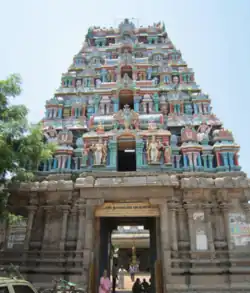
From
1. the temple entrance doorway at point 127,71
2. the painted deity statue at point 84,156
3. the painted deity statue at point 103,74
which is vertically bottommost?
the painted deity statue at point 84,156

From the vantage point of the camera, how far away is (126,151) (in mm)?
18656

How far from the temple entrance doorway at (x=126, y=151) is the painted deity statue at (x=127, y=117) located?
87 cm

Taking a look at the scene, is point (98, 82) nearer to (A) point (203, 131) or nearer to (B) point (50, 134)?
(B) point (50, 134)

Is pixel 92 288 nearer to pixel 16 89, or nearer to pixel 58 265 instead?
pixel 58 265

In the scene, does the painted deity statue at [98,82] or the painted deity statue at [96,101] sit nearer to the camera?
the painted deity statue at [96,101]

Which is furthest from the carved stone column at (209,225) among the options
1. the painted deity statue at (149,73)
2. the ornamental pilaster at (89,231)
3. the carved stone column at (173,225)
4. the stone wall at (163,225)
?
the painted deity statue at (149,73)

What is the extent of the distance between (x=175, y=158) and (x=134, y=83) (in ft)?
22.7

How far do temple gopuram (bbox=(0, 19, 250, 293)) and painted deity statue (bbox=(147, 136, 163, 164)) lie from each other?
0.20 ft

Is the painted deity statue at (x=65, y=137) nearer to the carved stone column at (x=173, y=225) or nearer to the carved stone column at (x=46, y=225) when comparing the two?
the carved stone column at (x=46, y=225)

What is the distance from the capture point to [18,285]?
5.54 meters

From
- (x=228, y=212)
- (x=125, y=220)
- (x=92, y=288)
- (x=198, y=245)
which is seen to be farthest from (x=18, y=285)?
(x=125, y=220)

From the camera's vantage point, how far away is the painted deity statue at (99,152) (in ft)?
50.8

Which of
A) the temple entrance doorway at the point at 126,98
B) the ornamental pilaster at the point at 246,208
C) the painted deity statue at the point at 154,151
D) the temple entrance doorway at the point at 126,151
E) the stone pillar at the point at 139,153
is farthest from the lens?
the temple entrance doorway at the point at 126,98

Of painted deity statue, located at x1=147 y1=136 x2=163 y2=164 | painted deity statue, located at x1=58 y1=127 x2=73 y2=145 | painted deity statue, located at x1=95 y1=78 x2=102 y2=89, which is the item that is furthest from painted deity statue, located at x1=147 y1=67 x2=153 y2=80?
painted deity statue, located at x1=58 y1=127 x2=73 y2=145
